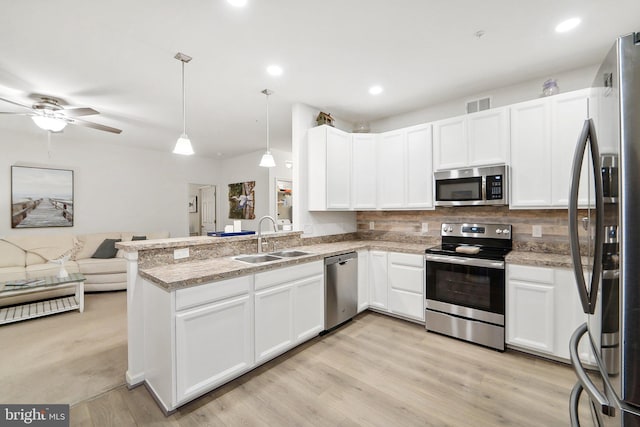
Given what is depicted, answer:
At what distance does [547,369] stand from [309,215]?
2770 mm

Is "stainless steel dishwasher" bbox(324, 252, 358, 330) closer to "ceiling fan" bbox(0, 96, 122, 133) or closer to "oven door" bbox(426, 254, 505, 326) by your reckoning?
"oven door" bbox(426, 254, 505, 326)

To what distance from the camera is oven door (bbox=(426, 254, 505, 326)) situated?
2600 mm

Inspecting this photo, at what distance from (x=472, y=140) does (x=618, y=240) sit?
2608 millimetres

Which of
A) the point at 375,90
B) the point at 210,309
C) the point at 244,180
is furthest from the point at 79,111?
the point at 244,180

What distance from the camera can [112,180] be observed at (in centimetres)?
566

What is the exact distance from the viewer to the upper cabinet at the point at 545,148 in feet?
8.16

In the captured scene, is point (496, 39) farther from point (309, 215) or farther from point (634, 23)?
point (309, 215)

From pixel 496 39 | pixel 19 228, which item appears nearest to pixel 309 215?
pixel 496 39

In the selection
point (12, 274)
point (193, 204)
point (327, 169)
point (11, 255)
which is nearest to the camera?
point (327, 169)

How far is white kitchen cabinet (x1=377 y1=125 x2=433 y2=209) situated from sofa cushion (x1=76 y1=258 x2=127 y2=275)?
447 centimetres

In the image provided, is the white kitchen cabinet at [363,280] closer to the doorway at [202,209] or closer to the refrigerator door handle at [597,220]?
the refrigerator door handle at [597,220]

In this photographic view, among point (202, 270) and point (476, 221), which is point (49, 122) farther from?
point (476, 221)

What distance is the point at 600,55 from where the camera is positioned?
8.09ft

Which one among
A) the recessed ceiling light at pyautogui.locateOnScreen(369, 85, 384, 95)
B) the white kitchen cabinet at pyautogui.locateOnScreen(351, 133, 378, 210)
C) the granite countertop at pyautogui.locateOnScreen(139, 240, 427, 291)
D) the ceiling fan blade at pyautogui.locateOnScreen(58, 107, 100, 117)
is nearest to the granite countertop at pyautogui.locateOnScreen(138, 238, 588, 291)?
the granite countertop at pyautogui.locateOnScreen(139, 240, 427, 291)
